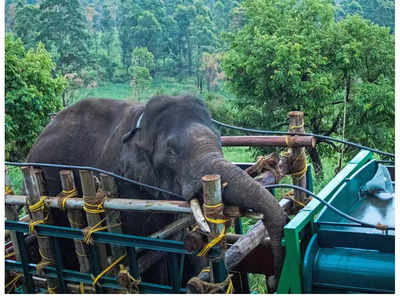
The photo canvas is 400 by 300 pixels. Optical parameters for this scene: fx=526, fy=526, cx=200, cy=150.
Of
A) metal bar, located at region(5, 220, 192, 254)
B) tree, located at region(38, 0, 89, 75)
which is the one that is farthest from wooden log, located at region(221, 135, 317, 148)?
tree, located at region(38, 0, 89, 75)

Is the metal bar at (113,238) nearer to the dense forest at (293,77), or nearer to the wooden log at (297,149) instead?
the wooden log at (297,149)

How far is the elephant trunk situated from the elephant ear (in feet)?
2.81

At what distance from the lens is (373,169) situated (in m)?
3.56

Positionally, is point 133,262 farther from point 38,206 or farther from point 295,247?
point 295,247

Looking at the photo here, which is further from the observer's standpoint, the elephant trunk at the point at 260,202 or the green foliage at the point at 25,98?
the green foliage at the point at 25,98

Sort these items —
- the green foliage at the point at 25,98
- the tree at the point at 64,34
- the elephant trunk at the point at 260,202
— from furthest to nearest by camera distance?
the tree at the point at 64,34 < the green foliage at the point at 25,98 < the elephant trunk at the point at 260,202

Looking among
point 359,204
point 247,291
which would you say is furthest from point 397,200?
point 247,291

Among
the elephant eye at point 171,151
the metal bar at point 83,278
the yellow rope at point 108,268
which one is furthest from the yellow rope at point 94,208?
the elephant eye at point 171,151

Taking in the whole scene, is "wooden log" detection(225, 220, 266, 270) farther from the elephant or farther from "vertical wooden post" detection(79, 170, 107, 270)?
"vertical wooden post" detection(79, 170, 107, 270)

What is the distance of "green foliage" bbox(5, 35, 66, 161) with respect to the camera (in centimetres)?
1034

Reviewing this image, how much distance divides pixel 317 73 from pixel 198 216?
8.71m

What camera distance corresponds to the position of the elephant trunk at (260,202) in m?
2.89

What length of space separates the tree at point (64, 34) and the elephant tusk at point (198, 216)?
26286mm

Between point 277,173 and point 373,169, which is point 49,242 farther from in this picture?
point 373,169
